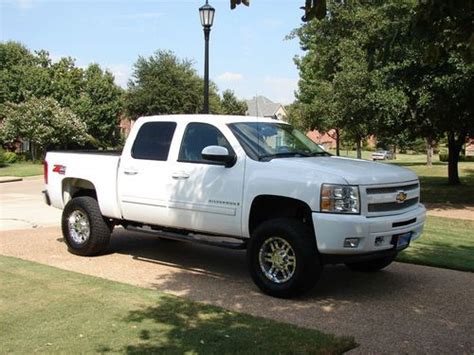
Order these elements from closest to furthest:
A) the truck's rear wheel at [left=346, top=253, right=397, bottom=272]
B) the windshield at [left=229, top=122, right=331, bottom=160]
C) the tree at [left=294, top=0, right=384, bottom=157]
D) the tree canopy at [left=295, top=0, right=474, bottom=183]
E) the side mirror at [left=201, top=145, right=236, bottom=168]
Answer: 1. the side mirror at [left=201, top=145, right=236, bottom=168]
2. the windshield at [left=229, top=122, right=331, bottom=160]
3. the truck's rear wheel at [left=346, top=253, right=397, bottom=272]
4. the tree canopy at [left=295, top=0, right=474, bottom=183]
5. the tree at [left=294, top=0, right=384, bottom=157]

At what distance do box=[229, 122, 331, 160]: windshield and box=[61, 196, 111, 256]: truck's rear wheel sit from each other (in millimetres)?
2460

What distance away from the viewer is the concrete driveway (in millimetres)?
5133

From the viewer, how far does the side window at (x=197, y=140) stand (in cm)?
718

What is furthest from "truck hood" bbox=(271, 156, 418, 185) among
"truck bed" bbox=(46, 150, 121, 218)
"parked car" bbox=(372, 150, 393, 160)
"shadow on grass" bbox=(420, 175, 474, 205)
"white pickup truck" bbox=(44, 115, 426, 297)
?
"parked car" bbox=(372, 150, 393, 160)

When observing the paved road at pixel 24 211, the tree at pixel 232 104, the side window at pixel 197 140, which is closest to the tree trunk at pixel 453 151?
the paved road at pixel 24 211

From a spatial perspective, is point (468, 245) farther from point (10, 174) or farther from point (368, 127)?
point (10, 174)

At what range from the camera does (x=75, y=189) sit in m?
8.95

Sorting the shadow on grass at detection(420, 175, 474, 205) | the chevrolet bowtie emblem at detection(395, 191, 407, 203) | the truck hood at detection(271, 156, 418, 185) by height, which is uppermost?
the truck hood at detection(271, 156, 418, 185)

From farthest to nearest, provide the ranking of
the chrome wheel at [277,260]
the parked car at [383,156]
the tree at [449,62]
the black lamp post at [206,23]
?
the parked car at [383,156]
the black lamp post at [206,23]
the chrome wheel at [277,260]
the tree at [449,62]

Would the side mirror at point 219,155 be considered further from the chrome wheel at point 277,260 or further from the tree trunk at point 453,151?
the tree trunk at point 453,151

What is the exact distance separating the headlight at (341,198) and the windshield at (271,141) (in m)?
1.00

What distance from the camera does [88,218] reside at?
27.3 ft

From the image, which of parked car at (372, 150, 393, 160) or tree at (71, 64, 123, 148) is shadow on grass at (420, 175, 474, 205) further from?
parked car at (372, 150, 393, 160)

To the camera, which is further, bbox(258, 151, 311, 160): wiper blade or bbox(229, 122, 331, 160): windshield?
bbox(229, 122, 331, 160): windshield
